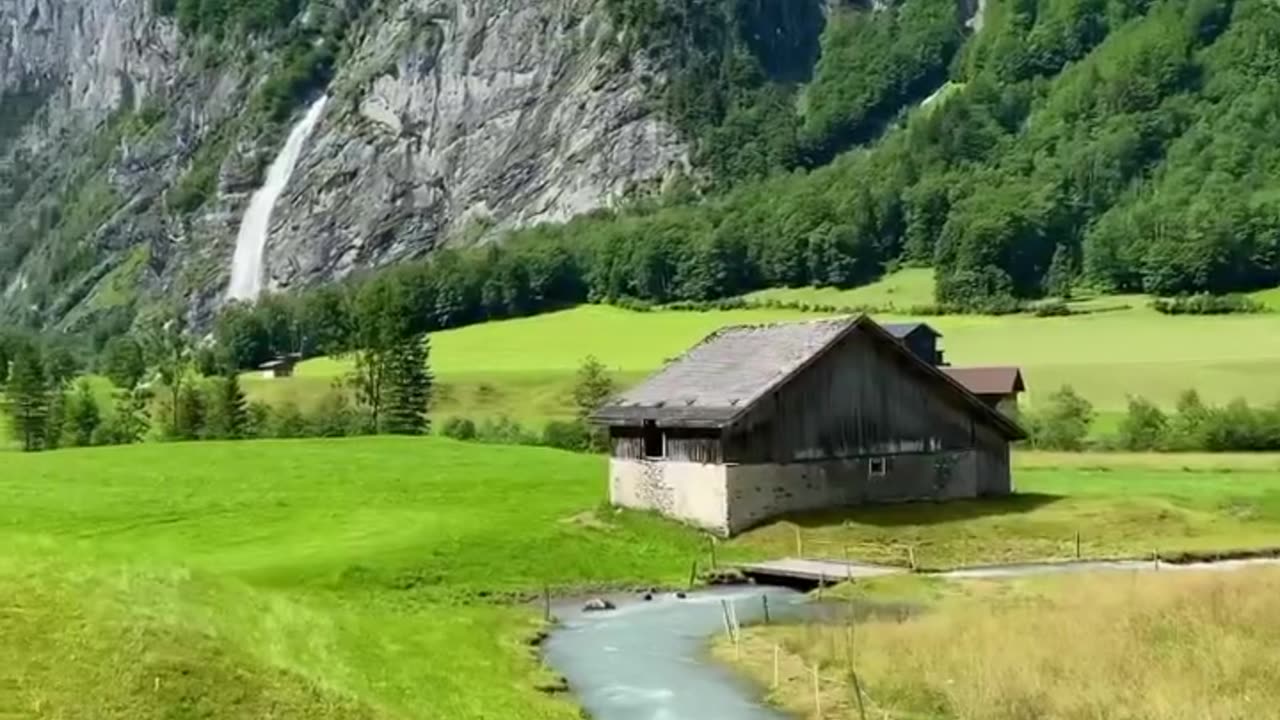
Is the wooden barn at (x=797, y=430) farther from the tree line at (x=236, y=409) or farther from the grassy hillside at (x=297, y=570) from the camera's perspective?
the tree line at (x=236, y=409)

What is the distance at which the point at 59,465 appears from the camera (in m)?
76.2

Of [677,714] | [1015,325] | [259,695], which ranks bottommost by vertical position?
[677,714]

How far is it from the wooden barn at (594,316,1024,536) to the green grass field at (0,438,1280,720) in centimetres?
183

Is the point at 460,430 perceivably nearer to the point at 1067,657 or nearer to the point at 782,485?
the point at 782,485

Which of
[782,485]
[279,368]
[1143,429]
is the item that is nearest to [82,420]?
[279,368]

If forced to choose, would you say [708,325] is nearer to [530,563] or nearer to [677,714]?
[530,563]

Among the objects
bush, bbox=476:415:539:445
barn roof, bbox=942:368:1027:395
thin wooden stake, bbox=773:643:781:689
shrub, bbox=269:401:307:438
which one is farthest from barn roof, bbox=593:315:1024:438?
shrub, bbox=269:401:307:438

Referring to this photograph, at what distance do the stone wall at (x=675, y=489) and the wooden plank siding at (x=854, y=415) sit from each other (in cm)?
148

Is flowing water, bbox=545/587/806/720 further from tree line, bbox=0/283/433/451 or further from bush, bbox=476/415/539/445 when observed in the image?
tree line, bbox=0/283/433/451

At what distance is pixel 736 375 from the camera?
6166cm

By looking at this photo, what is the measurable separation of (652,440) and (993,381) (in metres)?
48.0

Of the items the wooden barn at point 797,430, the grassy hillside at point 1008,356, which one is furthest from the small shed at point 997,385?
the wooden barn at point 797,430

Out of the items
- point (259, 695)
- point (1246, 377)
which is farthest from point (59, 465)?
point (1246, 377)

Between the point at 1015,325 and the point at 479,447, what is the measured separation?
84998mm
